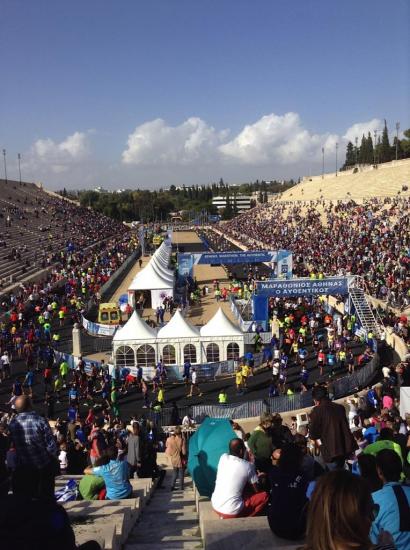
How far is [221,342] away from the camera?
20062 mm

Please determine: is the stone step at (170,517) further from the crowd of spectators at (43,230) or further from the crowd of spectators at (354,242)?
the crowd of spectators at (43,230)

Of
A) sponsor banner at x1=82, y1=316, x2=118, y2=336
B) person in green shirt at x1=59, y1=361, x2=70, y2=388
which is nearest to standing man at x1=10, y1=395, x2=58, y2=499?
person in green shirt at x1=59, y1=361, x2=70, y2=388

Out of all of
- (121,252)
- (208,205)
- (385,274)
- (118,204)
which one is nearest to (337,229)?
(385,274)

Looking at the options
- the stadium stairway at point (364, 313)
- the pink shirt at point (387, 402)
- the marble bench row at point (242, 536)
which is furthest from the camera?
the stadium stairway at point (364, 313)

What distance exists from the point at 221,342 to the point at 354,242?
22.0 metres

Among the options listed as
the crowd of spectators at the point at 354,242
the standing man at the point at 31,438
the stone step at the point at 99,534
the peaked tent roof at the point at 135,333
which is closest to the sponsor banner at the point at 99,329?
the peaked tent roof at the point at 135,333

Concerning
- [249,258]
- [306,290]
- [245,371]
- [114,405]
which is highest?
[249,258]

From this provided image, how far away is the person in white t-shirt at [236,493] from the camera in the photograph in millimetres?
4871

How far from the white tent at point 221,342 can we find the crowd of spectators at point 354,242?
8.52 m

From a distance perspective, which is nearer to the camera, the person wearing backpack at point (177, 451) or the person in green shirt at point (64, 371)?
the person wearing backpack at point (177, 451)

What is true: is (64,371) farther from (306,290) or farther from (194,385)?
(306,290)

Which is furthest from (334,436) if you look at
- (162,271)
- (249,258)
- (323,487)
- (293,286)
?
(249,258)

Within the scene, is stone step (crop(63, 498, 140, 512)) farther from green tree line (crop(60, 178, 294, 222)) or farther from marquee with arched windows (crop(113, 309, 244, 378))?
green tree line (crop(60, 178, 294, 222))

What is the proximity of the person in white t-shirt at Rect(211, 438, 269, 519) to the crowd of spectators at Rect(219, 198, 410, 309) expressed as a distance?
68.1ft
